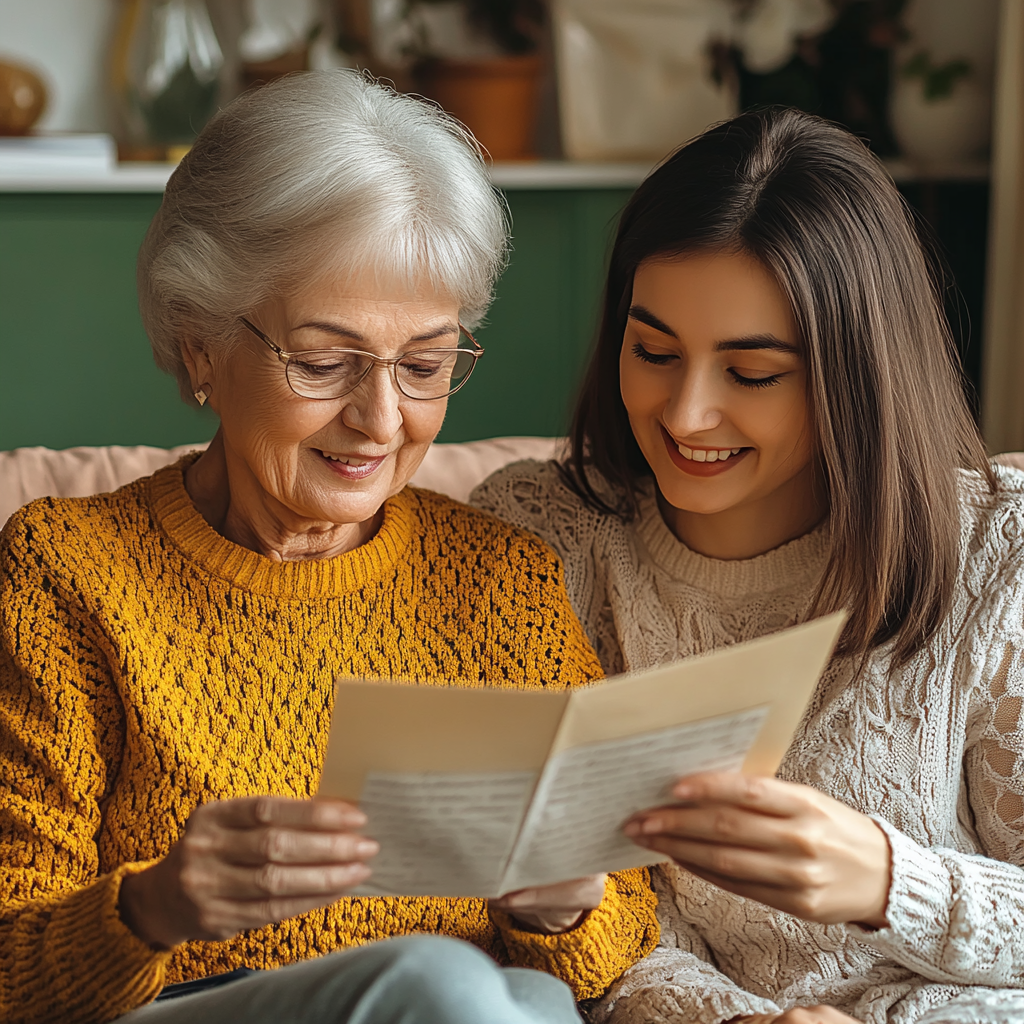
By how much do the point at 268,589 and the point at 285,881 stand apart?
16.1 inches

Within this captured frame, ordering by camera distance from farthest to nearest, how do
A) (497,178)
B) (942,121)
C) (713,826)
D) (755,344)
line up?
(942,121), (497,178), (755,344), (713,826)

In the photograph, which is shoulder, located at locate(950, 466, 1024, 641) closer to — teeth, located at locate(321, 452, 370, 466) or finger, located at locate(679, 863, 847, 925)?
finger, located at locate(679, 863, 847, 925)

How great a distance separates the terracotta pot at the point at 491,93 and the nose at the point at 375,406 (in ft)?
6.23

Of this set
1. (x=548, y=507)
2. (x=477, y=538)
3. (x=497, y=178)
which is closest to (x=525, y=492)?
(x=548, y=507)

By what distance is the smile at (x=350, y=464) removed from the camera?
1.32m

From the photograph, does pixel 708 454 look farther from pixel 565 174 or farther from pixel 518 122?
pixel 518 122

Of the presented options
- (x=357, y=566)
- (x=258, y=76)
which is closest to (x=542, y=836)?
(x=357, y=566)

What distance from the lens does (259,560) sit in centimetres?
136

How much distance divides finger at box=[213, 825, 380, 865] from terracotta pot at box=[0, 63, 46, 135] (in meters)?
2.02

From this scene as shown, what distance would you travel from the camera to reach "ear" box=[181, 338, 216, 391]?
1.35 metres

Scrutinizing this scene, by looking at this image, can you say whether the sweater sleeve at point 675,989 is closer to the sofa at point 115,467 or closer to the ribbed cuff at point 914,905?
the ribbed cuff at point 914,905

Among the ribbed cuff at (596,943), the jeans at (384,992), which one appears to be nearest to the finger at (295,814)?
the jeans at (384,992)

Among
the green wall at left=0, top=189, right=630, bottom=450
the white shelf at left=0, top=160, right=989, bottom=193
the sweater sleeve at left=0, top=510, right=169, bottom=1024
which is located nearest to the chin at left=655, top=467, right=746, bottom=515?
the sweater sleeve at left=0, top=510, right=169, bottom=1024

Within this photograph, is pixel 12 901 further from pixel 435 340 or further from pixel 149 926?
pixel 435 340
